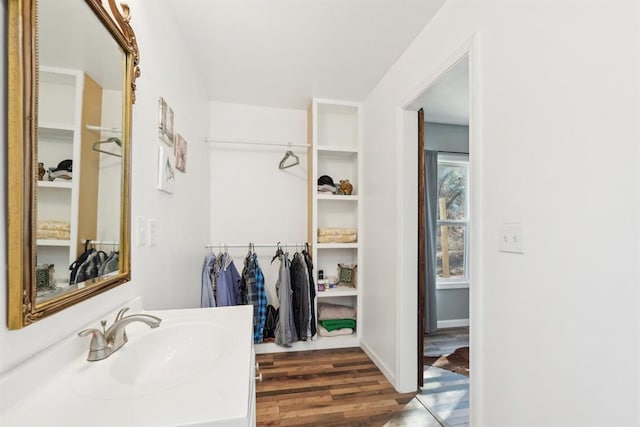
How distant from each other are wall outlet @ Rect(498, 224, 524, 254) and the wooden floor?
1323mm

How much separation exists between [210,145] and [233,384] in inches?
107

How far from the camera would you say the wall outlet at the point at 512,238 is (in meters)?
1.09

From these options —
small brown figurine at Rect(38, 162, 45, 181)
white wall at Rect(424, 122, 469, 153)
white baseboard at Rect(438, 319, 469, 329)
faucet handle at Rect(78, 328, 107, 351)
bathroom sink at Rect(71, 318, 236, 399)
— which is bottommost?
white baseboard at Rect(438, 319, 469, 329)

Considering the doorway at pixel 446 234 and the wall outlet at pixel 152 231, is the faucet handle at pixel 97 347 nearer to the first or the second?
the wall outlet at pixel 152 231

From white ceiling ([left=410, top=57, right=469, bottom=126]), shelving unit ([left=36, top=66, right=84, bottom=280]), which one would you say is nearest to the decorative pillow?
white ceiling ([left=410, top=57, right=469, bottom=126])

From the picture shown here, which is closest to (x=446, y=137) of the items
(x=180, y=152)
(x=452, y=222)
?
(x=452, y=222)

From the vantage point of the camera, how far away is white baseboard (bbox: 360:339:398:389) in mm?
2172

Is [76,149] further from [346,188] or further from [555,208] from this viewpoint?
[346,188]

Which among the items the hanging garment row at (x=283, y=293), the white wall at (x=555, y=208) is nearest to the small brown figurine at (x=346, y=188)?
the hanging garment row at (x=283, y=293)

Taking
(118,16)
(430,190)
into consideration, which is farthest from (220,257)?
(430,190)

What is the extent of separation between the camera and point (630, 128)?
2.49 feet

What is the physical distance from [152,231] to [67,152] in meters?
0.65

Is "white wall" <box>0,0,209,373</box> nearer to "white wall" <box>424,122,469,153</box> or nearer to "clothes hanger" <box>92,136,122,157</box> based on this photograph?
"clothes hanger" <box>92,136,122,157</box>

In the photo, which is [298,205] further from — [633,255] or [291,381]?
[633,255]
